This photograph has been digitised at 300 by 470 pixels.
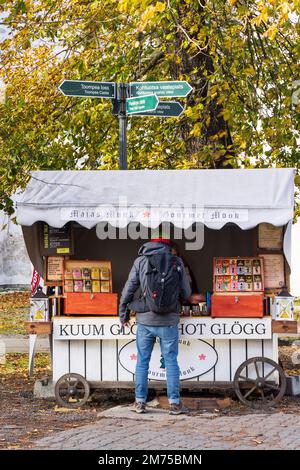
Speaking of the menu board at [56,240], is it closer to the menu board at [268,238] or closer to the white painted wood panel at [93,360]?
the white painted wood panel at [93,360]

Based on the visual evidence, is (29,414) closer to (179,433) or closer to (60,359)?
(60,359)

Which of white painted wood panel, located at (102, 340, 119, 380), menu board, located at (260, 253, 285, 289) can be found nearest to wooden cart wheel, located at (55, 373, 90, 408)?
white painted wood panel, located at (102, 340, 119, 380)

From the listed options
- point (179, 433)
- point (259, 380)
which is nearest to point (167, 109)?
point (259, 380)

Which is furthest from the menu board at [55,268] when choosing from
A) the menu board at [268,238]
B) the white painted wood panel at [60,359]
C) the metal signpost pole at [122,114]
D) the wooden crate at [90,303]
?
the menu board at [268,238]

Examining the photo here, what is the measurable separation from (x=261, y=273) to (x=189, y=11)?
509cm

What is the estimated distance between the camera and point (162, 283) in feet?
30.7

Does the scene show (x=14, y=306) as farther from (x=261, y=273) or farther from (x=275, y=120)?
(x=261, y=273)

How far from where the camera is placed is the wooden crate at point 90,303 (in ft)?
33.6

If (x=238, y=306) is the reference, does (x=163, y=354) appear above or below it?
below

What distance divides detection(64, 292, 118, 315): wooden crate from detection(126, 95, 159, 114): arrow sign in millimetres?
2185

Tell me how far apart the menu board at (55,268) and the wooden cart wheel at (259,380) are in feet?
7.63

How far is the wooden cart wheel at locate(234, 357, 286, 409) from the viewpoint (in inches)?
391

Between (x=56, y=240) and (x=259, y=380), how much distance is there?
9.26ft
